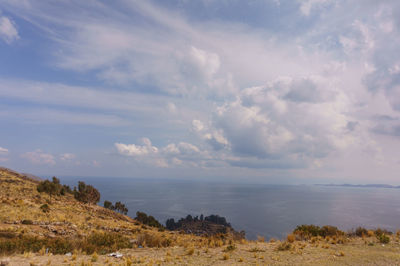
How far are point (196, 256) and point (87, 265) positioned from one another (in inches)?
231

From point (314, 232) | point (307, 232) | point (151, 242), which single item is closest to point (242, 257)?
point (151, 242)

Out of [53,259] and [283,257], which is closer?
[53,259]

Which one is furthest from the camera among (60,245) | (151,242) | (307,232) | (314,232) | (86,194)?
(86,194)

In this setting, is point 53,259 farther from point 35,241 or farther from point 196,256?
point 196,256

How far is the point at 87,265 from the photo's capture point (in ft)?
34.9

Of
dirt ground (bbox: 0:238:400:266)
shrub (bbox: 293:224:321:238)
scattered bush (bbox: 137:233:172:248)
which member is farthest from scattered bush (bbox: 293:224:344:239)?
scattered bush (bbox: 137:233:172:248)

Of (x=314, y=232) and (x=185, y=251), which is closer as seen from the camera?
(x=185, y=251)

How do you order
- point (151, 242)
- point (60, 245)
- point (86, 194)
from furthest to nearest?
1. point (86, 194)
2. point (151, 242)
3. point (60, 245)

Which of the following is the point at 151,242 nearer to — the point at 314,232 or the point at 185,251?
the point at 185,251

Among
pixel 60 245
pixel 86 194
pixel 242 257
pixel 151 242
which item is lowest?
pixel 86 194

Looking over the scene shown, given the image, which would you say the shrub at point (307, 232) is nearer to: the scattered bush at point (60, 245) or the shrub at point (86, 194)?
the scattered bush at point (60, 245)

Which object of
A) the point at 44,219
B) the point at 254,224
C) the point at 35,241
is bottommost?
the point at 254,224

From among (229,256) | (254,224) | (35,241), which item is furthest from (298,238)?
(254,224)

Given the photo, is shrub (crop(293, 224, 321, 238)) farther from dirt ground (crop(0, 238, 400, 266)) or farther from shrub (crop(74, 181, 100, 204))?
shrub (crop(74, 181, 100, 204))
